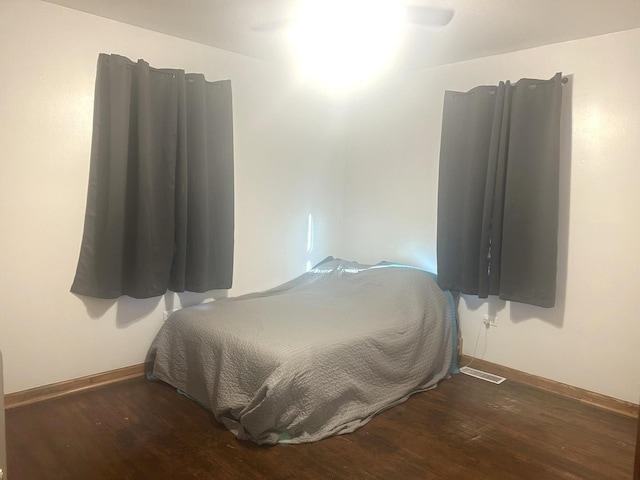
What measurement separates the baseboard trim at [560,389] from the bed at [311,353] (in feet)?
1.02

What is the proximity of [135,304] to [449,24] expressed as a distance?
8.64 ft

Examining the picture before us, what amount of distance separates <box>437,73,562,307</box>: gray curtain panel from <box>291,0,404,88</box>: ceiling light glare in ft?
2.28

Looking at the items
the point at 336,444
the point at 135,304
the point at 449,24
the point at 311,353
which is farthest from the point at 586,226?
the point at 135,304

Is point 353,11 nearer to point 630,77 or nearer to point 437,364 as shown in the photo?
point 630,77

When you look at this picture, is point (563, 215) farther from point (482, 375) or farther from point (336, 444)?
point (336, 444)

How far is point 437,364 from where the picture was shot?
10.6 feet

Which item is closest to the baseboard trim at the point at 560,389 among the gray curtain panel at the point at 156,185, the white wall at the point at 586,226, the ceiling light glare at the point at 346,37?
the white wall at the point at 586,226

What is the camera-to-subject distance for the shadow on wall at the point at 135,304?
118 inches

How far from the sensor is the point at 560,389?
123 inches

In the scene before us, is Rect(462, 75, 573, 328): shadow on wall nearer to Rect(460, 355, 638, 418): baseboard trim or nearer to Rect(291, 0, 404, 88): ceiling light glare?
Rect(460, 355, 638, 418): baseboard trim

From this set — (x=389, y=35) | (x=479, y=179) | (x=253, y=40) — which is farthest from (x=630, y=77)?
(x=253, y=40)

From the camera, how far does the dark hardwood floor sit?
220 cm

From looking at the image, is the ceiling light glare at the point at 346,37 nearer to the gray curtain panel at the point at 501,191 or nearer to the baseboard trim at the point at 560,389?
the gray curtain panel at the point at 501,191

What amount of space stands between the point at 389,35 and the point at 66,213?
224cm
